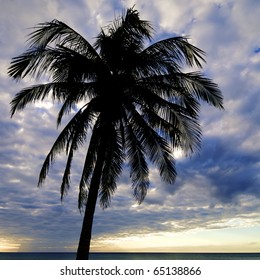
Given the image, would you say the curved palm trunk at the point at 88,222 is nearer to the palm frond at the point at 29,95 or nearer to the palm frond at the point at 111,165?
the palm frond at the point at 111,165

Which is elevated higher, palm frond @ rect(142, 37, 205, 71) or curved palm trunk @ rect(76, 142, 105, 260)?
palm frond @ rect(142, 37, 205, 71)

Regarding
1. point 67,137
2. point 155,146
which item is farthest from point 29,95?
point 155,146

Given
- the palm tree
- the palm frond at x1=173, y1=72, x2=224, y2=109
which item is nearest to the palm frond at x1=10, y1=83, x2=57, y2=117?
the palm tree

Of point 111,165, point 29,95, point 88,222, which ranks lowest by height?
point 88,222

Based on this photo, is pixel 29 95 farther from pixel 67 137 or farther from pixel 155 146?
pixel 155 146

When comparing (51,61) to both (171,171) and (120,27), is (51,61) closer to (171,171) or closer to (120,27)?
(120,27)

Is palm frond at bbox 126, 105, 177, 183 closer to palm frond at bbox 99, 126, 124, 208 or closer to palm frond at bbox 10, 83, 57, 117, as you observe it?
palm frond at bbox 99, 126, 124, 208

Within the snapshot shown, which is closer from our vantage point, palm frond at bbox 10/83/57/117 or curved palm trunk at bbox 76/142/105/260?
curved palm trunk at bbox 76/142/105/260

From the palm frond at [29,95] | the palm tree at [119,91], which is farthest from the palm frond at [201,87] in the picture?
the palm frond at [29,95]
